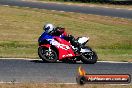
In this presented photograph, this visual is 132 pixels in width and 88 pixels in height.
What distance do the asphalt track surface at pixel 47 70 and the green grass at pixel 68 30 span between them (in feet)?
6.18

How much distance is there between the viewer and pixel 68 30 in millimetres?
30484

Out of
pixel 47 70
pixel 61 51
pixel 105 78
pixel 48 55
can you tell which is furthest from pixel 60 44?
pixel 105 78

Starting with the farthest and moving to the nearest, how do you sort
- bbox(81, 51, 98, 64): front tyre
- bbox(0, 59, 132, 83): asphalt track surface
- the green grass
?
the green grass
bbox(81, 51, 98, 64): front tyre
bbox(0, 59, 132, 83): asphalt track surface

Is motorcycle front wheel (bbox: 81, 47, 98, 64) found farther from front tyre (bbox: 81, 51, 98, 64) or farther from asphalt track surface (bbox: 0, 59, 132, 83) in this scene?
asphalt track surface (bbox: 0, 59, 132, 83)

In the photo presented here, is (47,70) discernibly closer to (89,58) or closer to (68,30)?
(89,58)

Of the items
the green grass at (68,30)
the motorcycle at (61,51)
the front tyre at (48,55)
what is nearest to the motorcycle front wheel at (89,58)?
the motorcycle at (61,51)

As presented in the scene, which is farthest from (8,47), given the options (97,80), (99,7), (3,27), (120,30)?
(99,7)

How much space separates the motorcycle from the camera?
55.1 ft

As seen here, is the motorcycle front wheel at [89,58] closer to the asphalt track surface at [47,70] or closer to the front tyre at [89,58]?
the front tyre at [89,58]

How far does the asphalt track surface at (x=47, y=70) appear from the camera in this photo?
13.7m

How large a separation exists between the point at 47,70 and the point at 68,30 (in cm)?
1540

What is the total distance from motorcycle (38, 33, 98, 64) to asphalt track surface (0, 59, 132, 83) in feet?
0.79

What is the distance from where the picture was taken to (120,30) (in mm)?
31203

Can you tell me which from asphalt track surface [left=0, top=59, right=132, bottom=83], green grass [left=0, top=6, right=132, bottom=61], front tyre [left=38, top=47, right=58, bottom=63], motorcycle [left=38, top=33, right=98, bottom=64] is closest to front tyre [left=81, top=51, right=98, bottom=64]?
motorcycle [left=38, top=33, right=98, bottom=64]
